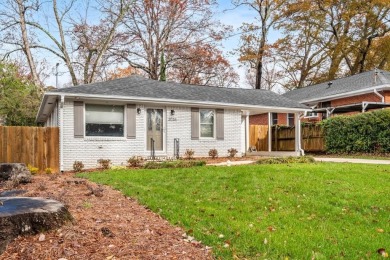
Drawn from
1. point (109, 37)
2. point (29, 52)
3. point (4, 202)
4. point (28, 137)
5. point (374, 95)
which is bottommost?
point (4, 202)

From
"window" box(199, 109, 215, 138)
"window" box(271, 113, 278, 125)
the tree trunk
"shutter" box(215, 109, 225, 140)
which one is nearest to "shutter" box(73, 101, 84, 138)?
"window" box(199, 109, 215, 138)

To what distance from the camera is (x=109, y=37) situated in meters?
24.8

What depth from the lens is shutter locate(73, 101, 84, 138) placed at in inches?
494

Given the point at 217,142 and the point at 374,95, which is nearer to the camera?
the point at 217,142

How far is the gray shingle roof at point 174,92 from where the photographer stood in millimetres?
13268

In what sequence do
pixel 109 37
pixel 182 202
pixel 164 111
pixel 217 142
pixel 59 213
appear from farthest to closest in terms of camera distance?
1. pixel 109 37
2. pixel 217 142
3. pixel 164 111
4. pixel 182 202
5. pixel 59 213

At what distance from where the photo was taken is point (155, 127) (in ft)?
46.9

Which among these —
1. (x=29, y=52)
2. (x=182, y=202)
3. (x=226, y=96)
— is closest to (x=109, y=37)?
(x=29, y=52)

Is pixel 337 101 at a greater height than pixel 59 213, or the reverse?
pixel 337 101

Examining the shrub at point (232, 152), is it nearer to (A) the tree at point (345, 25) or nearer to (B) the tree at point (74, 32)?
(B) the tree at point (74, 32)

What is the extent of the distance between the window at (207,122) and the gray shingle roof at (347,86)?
32.9ft

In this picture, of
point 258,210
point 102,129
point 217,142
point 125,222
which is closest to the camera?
point 125,222

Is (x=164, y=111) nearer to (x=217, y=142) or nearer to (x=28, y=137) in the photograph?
(x=217, y=142)

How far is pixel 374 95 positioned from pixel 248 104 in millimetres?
8611
